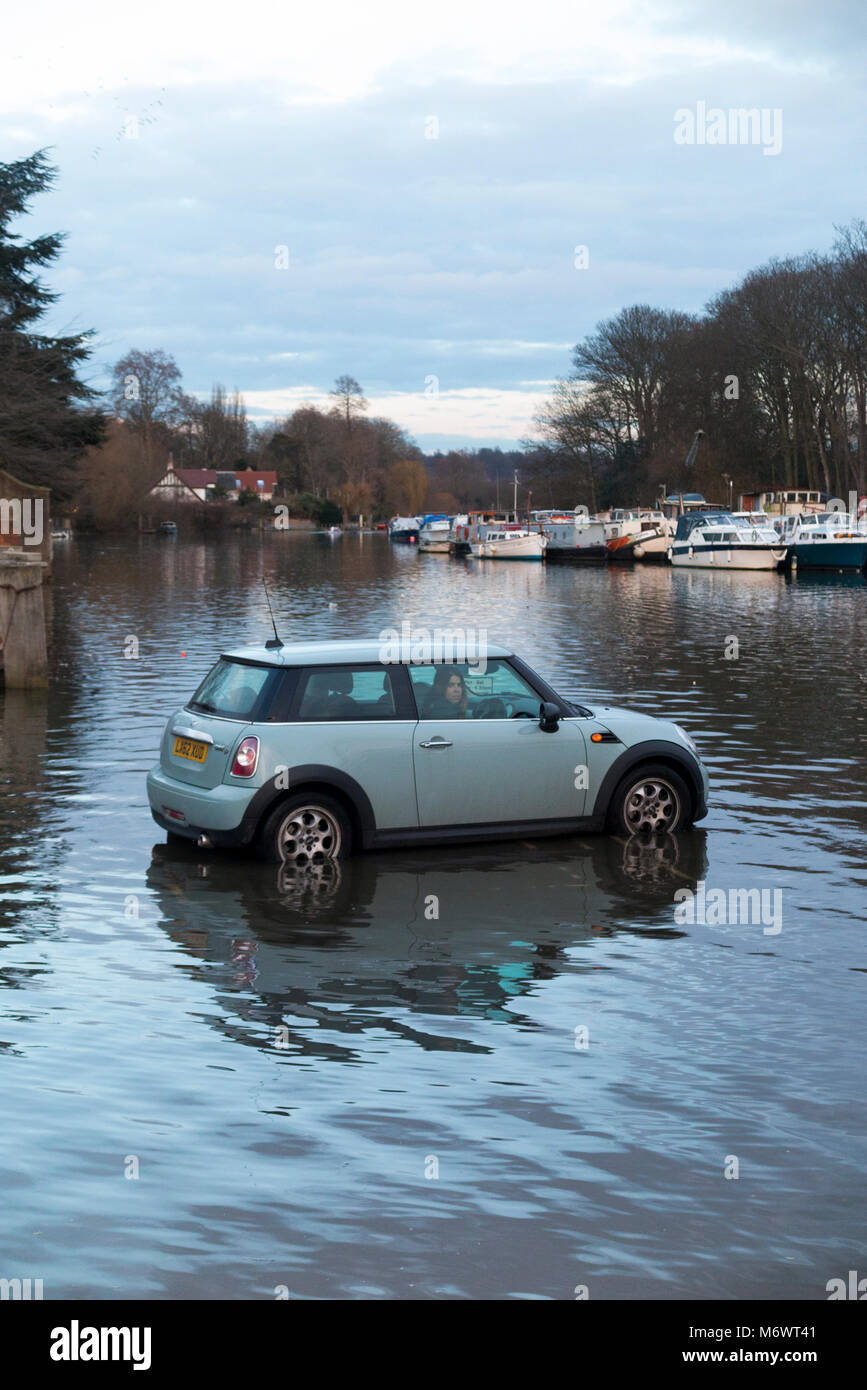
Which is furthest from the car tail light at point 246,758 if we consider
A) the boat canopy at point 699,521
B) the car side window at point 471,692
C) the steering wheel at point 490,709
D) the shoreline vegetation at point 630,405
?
the boat canopy at point 699,521

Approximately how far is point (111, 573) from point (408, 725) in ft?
166

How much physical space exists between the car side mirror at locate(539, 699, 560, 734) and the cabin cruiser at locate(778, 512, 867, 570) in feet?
189

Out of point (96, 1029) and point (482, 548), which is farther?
point (482, 548)

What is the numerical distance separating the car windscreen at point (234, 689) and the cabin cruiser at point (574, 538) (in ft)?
262

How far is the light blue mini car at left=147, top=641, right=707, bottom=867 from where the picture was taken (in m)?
10.2

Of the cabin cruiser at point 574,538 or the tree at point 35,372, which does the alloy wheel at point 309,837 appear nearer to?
the tree at point 35,372

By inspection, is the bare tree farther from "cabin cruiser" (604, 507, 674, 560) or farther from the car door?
the car door

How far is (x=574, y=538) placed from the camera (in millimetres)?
93938

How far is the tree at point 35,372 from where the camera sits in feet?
152

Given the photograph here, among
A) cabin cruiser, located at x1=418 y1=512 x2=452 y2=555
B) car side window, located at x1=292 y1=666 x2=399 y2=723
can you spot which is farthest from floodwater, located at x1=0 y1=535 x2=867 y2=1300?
cabin cruiser, located at x1=418 y1=512 x2=452 y2=555

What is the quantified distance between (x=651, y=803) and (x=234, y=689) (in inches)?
125
